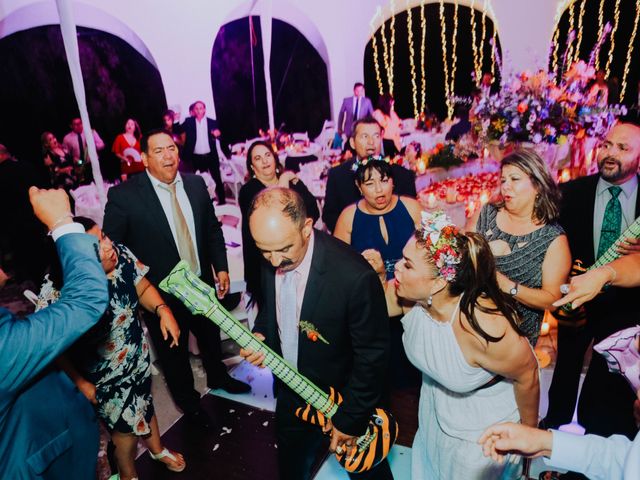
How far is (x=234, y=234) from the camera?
5.28 metres

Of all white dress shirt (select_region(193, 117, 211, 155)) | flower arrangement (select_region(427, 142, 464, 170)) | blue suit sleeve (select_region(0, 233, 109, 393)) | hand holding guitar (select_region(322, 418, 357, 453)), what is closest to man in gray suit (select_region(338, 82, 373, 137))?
flower arrangement (select_region(427, 142, 464, 170))

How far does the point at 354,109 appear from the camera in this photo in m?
7.02

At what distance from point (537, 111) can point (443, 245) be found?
256 centimetres

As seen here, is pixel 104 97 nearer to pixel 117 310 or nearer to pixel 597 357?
pixel 117 310

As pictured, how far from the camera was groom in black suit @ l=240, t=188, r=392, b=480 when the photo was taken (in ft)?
5.39

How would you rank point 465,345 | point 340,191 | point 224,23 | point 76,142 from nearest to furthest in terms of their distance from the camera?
1. point 465,345
2. point 340,191
3. point 76,142
4. point 224,23

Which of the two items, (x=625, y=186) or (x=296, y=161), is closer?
(x=625, y=186)

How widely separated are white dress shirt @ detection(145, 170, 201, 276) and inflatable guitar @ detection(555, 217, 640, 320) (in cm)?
232

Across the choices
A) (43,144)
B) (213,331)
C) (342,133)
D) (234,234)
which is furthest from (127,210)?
(342,133)

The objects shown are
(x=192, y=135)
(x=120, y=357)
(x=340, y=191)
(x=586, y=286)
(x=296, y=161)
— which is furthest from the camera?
(x=296, y=161)

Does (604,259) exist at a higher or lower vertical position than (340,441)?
higher

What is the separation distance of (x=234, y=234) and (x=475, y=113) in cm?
313

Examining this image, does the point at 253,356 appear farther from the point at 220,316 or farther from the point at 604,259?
the point at 604,259

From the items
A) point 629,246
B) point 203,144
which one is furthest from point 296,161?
point 629,246
